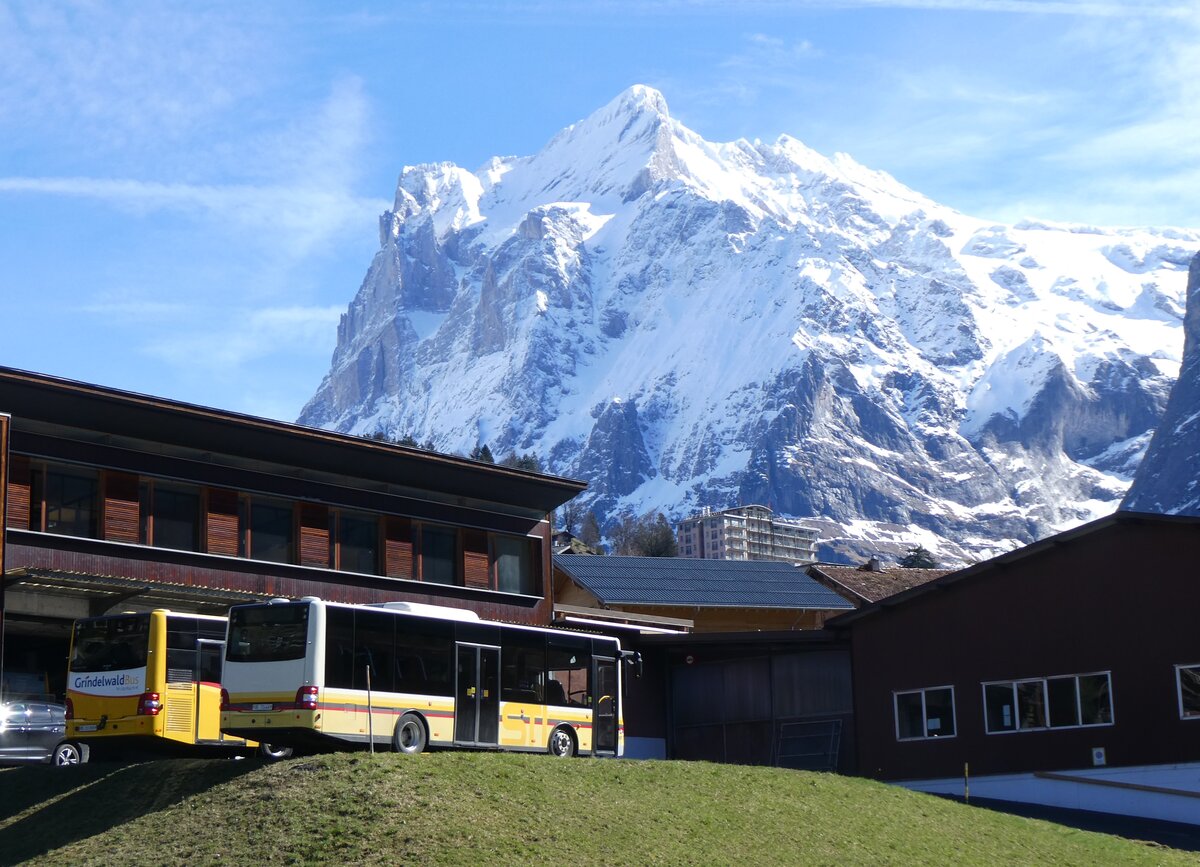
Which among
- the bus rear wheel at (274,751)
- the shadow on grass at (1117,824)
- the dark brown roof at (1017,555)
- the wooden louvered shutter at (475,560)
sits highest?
the wooden louvered shutter at (475,560)

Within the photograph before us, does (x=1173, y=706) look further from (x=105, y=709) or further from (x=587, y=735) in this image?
(x=105, y=709)

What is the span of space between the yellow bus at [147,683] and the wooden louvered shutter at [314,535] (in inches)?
499

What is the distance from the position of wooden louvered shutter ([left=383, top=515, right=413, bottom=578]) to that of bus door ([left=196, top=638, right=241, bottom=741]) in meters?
15.1

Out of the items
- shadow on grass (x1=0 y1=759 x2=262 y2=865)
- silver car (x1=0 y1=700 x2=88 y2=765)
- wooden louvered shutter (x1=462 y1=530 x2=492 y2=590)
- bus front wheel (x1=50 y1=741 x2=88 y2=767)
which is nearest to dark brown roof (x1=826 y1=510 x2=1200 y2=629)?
wooden louvered shutter (x1=462 y1=530 x2=492 y2=590)

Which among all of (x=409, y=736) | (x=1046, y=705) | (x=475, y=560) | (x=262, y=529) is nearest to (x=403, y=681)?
(x=409, y=736)

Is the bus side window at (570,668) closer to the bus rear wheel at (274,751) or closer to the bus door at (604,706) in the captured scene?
the bus door at (604,706)

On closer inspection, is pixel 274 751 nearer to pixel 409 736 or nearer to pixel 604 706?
pixel 409 736

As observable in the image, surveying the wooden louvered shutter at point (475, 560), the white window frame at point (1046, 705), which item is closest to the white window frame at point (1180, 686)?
the white window frame at point (1046, 705)

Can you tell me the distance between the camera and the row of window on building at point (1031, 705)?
37.6 m

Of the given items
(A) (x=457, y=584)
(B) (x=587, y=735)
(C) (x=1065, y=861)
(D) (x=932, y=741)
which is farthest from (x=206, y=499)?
(C) (x=1065, y=861)

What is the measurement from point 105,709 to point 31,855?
5991mm

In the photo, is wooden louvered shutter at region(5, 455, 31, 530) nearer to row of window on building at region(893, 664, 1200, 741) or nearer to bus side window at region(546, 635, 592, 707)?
bus side window at region(546, 635, 592, 707)

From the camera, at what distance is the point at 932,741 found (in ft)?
143

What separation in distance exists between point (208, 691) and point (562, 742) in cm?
773
